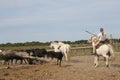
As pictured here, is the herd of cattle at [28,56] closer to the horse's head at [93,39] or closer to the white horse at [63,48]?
the white horse at [63,48]

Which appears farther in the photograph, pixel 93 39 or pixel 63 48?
pixel 63 48

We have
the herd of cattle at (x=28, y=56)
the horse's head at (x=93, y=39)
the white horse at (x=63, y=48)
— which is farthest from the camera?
the white horse at (x=63, y=48)

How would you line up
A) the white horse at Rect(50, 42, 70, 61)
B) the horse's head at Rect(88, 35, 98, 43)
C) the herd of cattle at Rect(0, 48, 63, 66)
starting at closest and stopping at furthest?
the horse's head at Rect(88, 35, 98, 43) → the herd of cattle at Rect(0, 48, 63, 66) → the white horse at Rect(50, 42, 70, 61)

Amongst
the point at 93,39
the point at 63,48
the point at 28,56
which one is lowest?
the point at 28,56

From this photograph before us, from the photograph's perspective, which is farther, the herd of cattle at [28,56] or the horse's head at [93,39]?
the herd of cattle at [28,56]

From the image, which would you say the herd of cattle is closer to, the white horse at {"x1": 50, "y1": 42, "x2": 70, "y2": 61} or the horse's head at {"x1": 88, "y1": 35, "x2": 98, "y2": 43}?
the white horse at {"x1": 50, "y1": 42, "x2": 70, "y2": 61}

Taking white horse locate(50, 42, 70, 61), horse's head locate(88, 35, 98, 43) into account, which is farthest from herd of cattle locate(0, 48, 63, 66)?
horse's head locate(88, 35, 98, 43)

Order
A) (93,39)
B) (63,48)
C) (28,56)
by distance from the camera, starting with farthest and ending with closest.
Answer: (63,48)
(28,56)
(93,39)

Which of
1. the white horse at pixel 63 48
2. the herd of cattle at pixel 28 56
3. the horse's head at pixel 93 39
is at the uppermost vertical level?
the horse's head at pixel 93 39

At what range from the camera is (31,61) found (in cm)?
2573

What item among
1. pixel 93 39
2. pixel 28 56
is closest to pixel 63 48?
pixel 28 56

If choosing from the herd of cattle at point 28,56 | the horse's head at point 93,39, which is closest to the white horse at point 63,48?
the herd of cattle at point 28,56

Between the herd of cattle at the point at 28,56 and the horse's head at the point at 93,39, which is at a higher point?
the horse's head at the point at 93,39

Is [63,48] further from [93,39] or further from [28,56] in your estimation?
[93,39]
